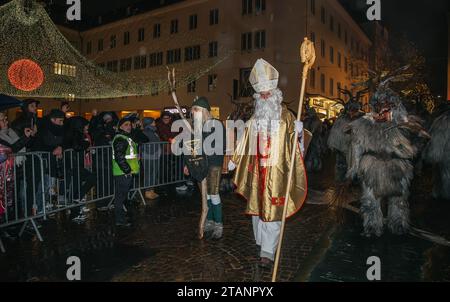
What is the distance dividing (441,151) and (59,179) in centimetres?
773

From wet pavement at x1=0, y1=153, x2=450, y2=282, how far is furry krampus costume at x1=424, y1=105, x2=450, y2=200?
34.5 inches

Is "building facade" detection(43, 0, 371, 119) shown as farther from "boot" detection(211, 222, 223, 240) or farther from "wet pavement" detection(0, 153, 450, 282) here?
"boot" detection(211, 222, 223, 240)

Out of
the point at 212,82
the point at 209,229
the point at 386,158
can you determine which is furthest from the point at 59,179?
the point at 212,82

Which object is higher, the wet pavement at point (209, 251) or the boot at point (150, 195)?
the boot at point (150, 195)

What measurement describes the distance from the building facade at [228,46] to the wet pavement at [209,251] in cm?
2004

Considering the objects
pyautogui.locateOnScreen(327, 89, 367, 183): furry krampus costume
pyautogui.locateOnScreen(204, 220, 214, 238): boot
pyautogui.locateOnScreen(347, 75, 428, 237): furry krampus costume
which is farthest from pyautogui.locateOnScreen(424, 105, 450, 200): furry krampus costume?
pyautogui.locateOnScreen(204, 220, 214, 238): boot

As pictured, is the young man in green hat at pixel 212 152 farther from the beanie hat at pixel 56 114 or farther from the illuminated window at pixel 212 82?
the illuminated window at pixel 212 82

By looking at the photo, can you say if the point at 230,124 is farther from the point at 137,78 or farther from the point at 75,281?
the point at 137,78

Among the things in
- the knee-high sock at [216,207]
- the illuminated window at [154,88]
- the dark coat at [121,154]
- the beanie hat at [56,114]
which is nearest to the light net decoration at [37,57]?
the illuminated window at [154,88]

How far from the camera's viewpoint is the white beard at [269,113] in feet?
15.5

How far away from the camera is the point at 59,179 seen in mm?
7027

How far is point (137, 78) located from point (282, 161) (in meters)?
35.0

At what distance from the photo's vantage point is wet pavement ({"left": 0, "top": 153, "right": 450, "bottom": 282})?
4.47 metres

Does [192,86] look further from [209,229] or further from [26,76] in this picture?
[209,229]
